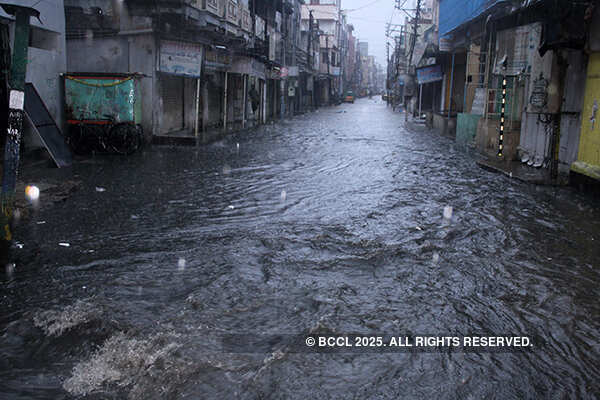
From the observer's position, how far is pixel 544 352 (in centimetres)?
444

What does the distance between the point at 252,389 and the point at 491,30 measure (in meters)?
19.4

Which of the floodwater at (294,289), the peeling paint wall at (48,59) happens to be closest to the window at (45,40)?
the peeling paint wall at (48,59)

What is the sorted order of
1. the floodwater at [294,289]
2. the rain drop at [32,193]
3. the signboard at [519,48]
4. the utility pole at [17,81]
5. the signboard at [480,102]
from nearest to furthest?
1. the floodwater at [294,289]
2. the utility pole at [17,81]
3. the rain drop at [32,193]
4. the signboard at [519,48]
5. the signboard at [480,102]

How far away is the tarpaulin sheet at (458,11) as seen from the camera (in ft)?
61.4

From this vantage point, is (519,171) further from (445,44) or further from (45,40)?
(445,44)

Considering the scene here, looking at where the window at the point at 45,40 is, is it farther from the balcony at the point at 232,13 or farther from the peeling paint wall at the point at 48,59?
the balcony at the point at 232,13

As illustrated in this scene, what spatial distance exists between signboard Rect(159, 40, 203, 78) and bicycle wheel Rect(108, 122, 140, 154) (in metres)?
3.59

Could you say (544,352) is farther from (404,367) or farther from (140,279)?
(140,279)

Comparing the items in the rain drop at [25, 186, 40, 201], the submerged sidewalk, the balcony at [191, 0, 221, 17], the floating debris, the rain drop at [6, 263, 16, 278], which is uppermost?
the balcony at [191, 0, 221, 17]

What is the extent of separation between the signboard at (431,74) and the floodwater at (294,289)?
25.0 metres

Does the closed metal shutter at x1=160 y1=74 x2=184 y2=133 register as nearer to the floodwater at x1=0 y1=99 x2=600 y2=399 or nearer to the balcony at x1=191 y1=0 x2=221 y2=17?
the balcony at x1=191 y1=0 x2=221 y2=17

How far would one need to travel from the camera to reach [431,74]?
35.4 m

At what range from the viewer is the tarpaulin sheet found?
18703 millimetres

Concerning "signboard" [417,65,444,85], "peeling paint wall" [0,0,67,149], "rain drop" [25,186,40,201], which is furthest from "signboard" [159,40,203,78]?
"signboard" [417,65,444,85]
